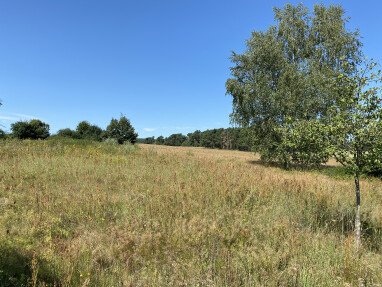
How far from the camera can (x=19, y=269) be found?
4.19 metres

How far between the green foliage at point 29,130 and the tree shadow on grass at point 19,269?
49.4m

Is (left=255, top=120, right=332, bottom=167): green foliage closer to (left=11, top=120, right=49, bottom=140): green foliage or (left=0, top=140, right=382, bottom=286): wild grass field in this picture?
(left=0, top=140, right=382, bottom=286): wild grass field

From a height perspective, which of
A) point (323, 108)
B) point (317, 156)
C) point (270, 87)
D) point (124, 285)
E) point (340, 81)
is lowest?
point (124, 285)

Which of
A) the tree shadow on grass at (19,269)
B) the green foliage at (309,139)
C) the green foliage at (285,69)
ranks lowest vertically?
the tree shadow on grass at (19,269)

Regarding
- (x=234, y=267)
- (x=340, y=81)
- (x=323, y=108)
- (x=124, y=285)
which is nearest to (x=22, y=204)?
(x=124, y=285)

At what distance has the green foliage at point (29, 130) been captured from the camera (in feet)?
162

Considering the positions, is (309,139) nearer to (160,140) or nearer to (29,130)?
(29,130)

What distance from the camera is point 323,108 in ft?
87.0

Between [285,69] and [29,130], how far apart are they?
43.1 m

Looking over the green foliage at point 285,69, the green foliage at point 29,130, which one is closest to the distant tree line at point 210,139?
the green foliage at point 29,130

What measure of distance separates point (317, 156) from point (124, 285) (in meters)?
5.04

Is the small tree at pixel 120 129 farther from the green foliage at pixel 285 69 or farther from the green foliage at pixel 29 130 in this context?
the green foliage at pixel 285 69

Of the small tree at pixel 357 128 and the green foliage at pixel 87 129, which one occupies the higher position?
the green foliage at pixel 87 129

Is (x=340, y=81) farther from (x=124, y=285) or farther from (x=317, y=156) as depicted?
(x=124, y=285)
